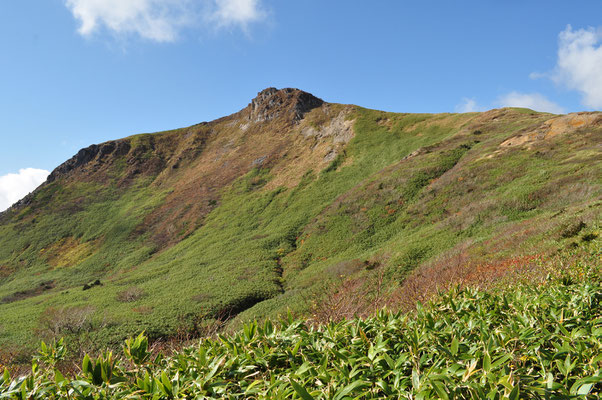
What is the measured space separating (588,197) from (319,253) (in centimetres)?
2567

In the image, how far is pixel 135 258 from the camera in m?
53.2

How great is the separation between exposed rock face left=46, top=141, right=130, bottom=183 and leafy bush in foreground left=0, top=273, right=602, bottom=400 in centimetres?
11419

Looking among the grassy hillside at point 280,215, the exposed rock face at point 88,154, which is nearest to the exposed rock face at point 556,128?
the grassy hillside at point 280,215

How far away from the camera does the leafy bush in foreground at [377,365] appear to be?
2.97 metres

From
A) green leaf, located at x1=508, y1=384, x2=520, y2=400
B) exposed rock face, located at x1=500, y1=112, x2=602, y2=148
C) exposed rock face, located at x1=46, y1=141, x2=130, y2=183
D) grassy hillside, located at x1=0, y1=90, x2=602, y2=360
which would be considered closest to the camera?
green leaf, located at x1=508, y1=384, x2=520, y2=400

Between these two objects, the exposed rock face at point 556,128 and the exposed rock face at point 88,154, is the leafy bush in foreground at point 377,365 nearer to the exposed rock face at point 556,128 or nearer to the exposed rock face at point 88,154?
the exposed rock face at point 556,128

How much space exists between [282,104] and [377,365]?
103 meters

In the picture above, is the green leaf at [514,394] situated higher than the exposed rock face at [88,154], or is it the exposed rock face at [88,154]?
the exposed rock face at [88,154]

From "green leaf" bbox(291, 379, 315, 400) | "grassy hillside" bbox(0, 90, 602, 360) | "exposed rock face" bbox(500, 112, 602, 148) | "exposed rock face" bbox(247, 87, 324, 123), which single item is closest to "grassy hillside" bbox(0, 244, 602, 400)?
"green leaf" bbox(291, 379, 315, 400)

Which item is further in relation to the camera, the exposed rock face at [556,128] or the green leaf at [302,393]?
the exposed rock face at [556,128]

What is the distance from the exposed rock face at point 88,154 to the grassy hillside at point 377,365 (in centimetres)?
11412

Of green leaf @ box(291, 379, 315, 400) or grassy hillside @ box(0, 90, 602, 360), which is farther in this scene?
grassy hillside @ box(0, 90, 602, 360)

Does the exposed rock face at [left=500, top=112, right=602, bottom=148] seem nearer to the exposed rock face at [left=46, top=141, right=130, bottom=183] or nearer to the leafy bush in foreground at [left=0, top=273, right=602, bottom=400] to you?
the leafy bush in foreground at [left=0, top=273, right=602, bottom=400]

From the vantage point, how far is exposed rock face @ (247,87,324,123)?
9626cm
